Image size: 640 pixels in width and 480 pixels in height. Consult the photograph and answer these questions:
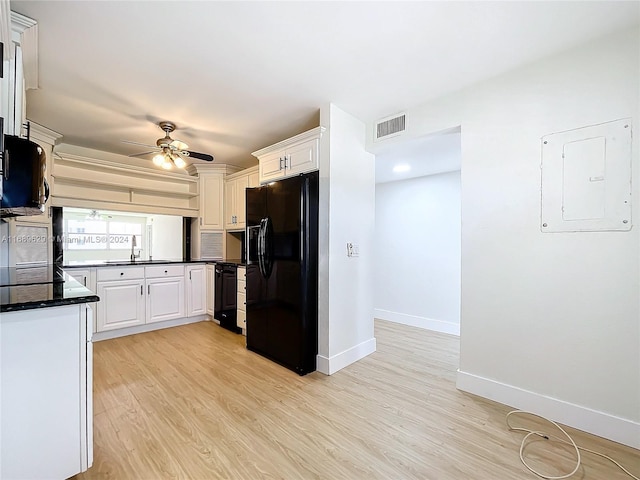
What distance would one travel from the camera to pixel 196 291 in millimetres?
4441

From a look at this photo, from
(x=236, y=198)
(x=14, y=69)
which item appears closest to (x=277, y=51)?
(x=14, y=69)

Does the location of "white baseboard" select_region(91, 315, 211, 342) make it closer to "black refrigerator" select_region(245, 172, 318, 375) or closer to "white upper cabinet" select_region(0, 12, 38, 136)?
"black refrigerator" select_region(245, 172, 318, 375)

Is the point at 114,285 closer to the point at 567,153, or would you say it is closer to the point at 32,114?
the point at 32,114

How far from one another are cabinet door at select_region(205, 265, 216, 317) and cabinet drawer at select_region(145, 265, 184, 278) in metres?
0.40

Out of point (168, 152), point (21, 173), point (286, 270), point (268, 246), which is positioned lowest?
point (286, 270)

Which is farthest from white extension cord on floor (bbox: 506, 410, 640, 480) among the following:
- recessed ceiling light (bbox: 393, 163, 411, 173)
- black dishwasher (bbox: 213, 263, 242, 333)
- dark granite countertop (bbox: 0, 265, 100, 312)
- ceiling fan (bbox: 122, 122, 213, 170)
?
ceiling fan (bbox: 122, 122, 213, 170)

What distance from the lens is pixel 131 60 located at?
215 cm

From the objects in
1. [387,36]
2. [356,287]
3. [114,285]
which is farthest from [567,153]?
[114,285]

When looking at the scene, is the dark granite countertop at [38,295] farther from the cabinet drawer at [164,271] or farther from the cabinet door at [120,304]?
the cabinet drawer at [164,271]

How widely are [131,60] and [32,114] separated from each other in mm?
1853

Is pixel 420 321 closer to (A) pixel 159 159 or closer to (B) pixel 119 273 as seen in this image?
(A) pixel 159 159

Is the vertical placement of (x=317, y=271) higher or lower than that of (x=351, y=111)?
lower

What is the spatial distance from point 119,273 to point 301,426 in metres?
3.19

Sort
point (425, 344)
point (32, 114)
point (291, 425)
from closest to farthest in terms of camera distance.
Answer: point (291, 425) → point (32, 114) → point (425, 344)
